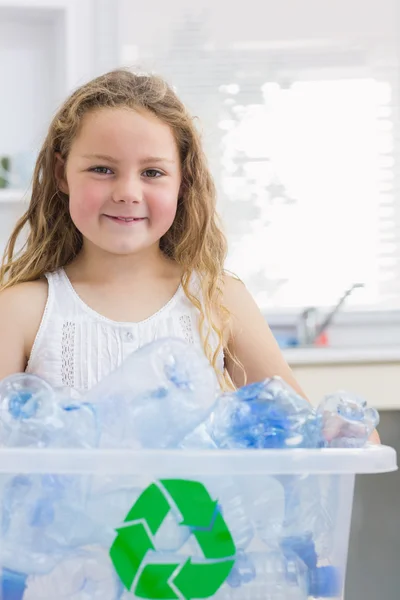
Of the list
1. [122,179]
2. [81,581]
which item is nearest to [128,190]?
[122,179]

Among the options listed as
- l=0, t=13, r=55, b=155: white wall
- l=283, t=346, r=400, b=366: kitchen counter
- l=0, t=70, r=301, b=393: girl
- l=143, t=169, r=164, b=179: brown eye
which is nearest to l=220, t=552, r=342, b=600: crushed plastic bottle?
l=0, t=70, r=301, b=393: girl

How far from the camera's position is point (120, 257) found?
121cm

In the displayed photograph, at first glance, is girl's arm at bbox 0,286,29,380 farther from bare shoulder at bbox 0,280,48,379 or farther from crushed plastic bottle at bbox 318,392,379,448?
crushed plastic bottle at bbox 318,392,379,448

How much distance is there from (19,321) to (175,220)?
26 centimetres

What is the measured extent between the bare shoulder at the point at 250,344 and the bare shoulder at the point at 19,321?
0.78ft

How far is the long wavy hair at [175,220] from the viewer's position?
46.8 inches

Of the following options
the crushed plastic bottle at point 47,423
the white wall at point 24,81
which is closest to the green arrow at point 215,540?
the crushed plastic bottle at point 47,423

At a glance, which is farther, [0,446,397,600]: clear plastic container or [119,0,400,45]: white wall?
[119,0,400,45]: white wall

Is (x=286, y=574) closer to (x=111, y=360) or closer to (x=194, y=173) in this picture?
(x=111, y=360)

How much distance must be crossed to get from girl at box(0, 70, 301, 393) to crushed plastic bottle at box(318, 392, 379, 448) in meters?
0.37

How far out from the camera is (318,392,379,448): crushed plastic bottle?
77cm

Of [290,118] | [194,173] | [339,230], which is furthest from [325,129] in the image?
[194,173]

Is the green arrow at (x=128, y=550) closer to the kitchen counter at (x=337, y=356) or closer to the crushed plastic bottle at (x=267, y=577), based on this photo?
the crushed plastic bottle at (x=267, y=577)

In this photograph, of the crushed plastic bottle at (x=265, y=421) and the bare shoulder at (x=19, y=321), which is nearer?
the crushed plastic bottle at (x=265, y=421)
